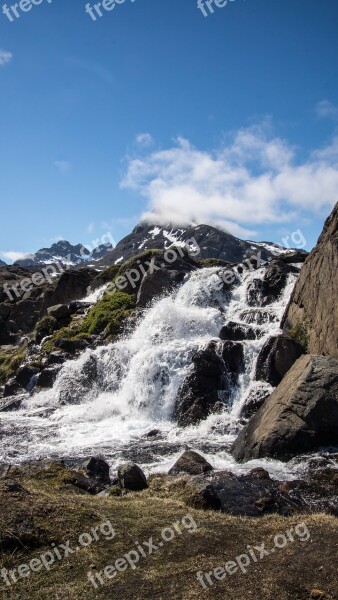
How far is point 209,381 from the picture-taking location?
31453mm

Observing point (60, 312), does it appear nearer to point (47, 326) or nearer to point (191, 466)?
point (47, 326)

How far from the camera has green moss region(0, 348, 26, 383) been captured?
49106 millimetres

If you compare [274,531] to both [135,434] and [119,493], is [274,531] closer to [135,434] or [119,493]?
[119,493]

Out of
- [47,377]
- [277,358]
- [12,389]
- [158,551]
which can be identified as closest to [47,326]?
[12,389]

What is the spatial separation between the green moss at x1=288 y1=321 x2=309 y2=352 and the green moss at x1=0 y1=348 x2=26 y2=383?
30.9m

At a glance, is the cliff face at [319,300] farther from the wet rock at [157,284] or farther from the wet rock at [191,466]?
the wet rock at [157,284]

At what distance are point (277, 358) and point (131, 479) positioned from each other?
49.7 feet

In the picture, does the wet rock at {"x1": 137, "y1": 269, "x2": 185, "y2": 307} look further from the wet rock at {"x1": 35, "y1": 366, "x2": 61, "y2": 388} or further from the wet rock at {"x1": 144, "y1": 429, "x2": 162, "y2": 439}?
the wet rock at {"x1": 144, "y1": 429, "x2": 162, "y2": 439}

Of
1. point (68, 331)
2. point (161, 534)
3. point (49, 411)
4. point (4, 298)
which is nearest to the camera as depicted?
point (161, 534)

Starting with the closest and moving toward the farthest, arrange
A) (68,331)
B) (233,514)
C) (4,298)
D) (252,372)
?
(233,514), (252,372), (68,331), (4,298)

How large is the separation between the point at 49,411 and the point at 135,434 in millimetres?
10026

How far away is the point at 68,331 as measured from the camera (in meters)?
50.6

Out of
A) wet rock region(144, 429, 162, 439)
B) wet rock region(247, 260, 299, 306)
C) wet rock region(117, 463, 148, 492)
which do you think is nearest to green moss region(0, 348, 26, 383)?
wet rock region(144, 429, 162, 439)

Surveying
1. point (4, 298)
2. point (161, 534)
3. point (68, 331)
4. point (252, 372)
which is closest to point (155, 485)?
point (161, 534)
